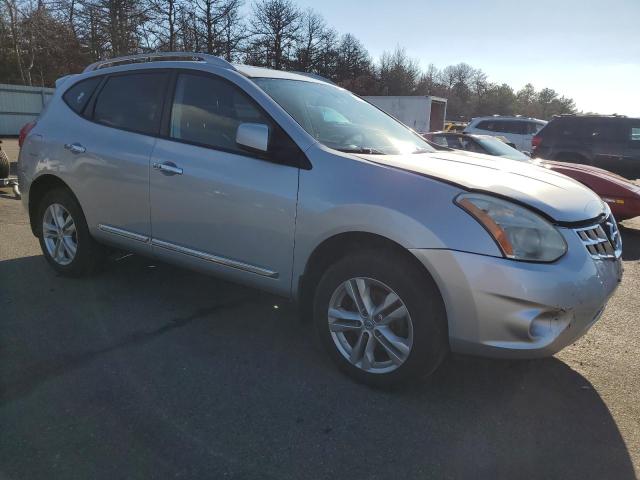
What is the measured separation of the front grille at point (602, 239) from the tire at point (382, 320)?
804 millimetres

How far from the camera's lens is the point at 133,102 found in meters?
4.04

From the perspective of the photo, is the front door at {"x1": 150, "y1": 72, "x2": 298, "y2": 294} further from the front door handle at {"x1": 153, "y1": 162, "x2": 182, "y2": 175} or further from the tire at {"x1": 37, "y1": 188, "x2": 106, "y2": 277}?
the tire at {"x1": 37, "y1": 188, "x2": 106, "y2": 277}

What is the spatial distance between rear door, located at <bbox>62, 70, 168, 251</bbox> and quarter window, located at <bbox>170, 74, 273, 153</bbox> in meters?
0.21

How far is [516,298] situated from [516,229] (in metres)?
0.34

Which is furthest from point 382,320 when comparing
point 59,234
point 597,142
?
point 597,142

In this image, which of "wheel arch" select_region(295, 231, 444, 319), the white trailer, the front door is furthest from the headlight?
the white trailer

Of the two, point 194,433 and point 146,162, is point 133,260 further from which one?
point 194,433

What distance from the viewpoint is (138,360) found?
10.4 ft

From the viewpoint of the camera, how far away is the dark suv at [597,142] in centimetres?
1100

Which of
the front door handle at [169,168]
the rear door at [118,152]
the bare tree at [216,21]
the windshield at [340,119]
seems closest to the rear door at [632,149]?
the windshield at [340,119]

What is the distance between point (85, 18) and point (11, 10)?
15.4ft

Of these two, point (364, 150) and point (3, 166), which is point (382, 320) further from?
point (3, 166)

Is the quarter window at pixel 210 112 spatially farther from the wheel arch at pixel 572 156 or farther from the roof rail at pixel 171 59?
the wheel arch at pixel 572 156

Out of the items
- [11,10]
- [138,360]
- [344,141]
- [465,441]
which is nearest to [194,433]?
[138,360]
